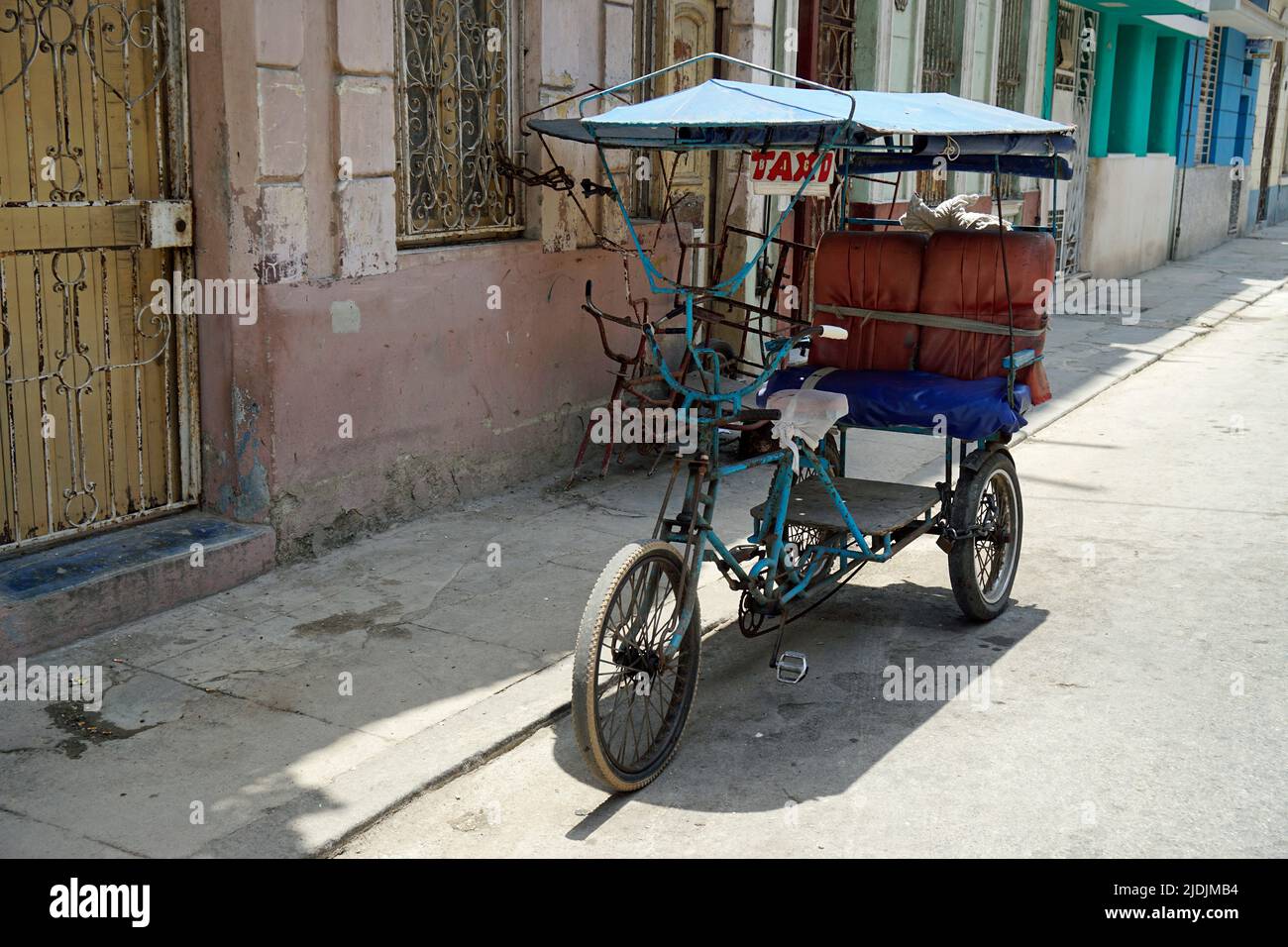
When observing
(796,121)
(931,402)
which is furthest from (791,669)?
(796,121)

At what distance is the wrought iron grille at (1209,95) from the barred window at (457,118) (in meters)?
21.4

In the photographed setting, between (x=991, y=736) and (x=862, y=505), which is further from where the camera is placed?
(x=862, y=505)

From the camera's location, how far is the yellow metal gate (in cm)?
570

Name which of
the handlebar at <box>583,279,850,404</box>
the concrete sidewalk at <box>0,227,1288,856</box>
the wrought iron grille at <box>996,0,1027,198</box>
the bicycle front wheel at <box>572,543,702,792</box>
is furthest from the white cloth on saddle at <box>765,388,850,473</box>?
the wrought iron grille at <box>996,0,1027,198</box>

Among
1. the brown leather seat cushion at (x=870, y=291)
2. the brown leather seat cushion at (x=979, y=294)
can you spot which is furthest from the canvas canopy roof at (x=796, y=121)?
the brown leather seat cushion at (x=870, y=291)

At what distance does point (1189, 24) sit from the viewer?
21703 millimetres

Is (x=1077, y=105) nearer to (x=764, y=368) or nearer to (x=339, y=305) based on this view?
(x=339, y=305)

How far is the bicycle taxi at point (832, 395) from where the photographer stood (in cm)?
479

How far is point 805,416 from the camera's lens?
5652mm

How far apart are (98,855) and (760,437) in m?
5.49

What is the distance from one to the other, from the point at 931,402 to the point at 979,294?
769 millimetres

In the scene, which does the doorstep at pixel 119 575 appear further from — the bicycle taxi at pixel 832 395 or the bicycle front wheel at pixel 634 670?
the bicycle front wheel at pixel 634 670
